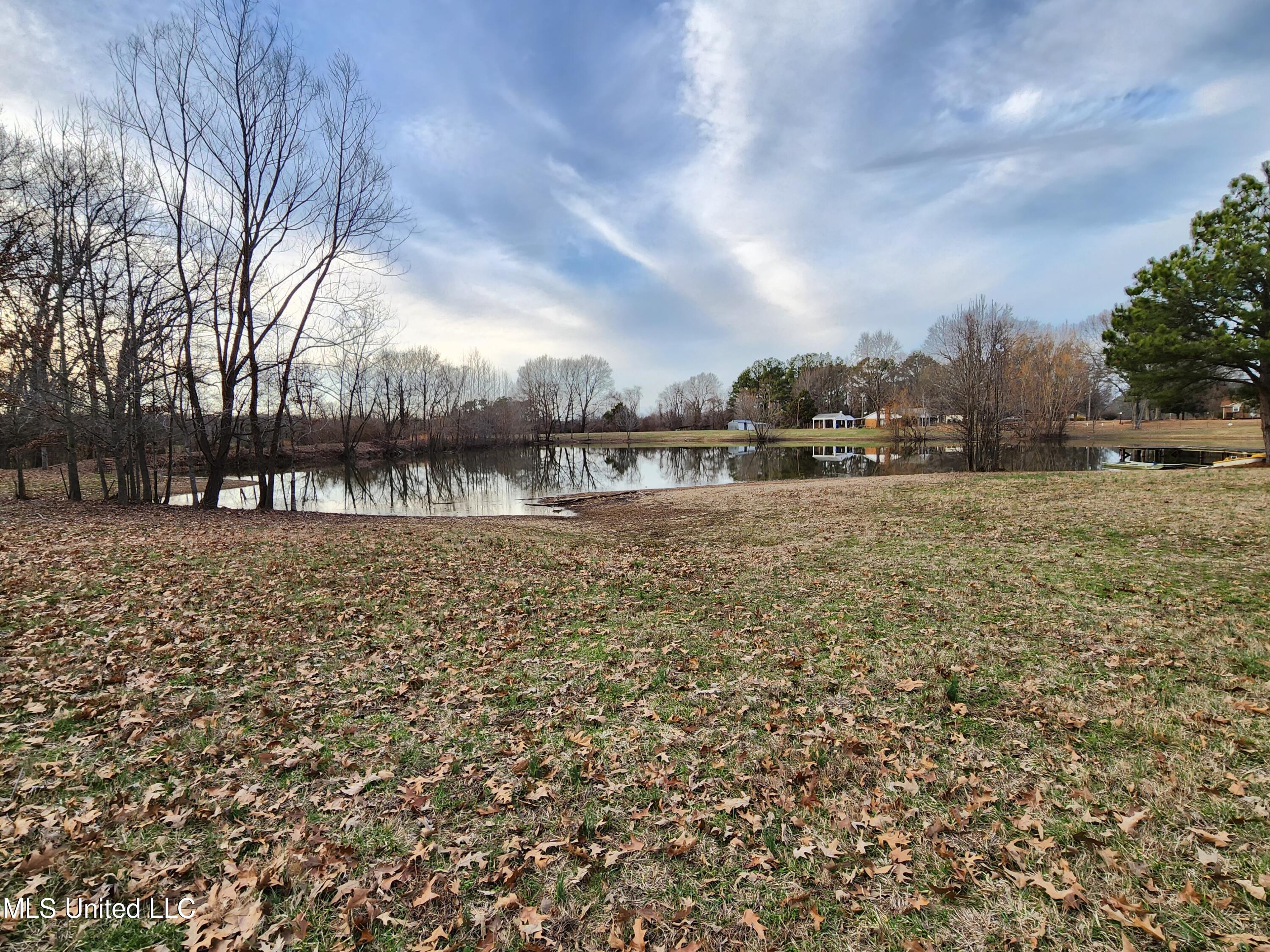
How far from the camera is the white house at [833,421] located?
278ft

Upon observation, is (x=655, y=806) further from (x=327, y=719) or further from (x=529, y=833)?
(x=327, y=719)

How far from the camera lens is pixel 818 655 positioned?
18.3 feet

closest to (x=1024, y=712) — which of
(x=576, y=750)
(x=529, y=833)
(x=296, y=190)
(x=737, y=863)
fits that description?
(x=737, y=863)

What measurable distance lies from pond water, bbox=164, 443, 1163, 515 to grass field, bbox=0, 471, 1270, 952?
48.4ft

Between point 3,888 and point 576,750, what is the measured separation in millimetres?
3049

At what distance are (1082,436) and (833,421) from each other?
3691cm

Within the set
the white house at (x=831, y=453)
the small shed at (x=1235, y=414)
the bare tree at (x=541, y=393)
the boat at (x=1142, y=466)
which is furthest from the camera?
the bare tree at (x=541, y=393)

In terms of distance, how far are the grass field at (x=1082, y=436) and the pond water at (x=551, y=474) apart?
629 centimetres

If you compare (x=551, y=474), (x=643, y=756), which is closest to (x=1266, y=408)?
(x=643, y=756)

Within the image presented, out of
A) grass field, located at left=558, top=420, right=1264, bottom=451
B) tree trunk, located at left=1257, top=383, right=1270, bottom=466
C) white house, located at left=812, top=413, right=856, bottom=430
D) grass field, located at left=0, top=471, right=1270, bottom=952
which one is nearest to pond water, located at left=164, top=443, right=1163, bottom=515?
grass field, located at left=558, top=420, right=1264, bottom=451

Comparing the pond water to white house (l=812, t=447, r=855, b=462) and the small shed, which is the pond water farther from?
the small shed

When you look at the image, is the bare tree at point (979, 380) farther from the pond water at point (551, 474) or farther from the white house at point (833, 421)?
the white house at point (833, 421)

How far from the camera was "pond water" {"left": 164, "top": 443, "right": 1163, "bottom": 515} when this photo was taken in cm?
2503

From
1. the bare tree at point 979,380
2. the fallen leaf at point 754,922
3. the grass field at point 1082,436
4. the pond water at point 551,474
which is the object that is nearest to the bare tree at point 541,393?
the grass field at point 1082,436
